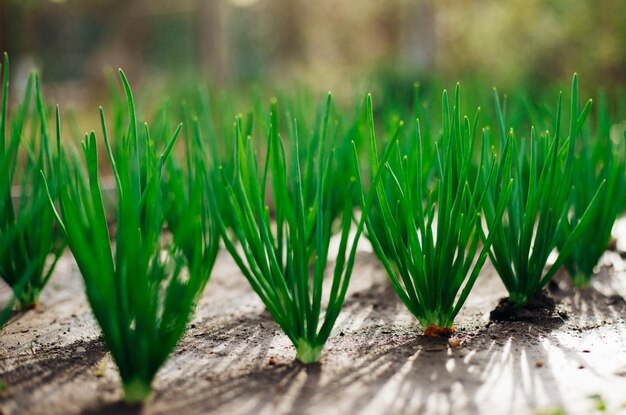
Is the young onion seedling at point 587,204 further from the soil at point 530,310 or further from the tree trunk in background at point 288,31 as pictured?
the tree trunk in background at point 288,31

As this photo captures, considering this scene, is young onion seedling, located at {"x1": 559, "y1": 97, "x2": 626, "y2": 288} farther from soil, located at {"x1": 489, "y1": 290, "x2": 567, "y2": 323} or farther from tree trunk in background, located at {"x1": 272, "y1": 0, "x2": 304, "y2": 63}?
tree trunk in background, located at {"x1": 272, "y1": 0, "x2": 304, "y2": 63}

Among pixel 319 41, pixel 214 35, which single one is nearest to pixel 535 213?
pixel 214 35

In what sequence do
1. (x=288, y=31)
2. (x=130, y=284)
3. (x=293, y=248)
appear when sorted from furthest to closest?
(x=288, y=31), (x=293, y=248), (x=130, y=284)

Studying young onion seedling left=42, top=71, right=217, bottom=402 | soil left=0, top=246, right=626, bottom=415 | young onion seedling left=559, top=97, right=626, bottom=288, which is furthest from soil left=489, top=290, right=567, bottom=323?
young onion seedling left=42, top=71, right=217, bottom=402

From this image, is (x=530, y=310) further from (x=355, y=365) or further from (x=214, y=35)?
(x=214, y=35)

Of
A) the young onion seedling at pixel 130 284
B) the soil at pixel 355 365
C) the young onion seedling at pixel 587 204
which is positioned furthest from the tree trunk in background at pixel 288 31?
the young onion seedling at pixel 130 284

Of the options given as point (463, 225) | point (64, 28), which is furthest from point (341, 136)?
Answer: point (64, 28)
